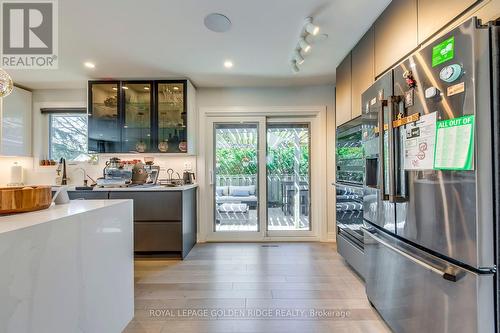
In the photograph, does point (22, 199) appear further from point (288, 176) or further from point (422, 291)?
point (288, 176)

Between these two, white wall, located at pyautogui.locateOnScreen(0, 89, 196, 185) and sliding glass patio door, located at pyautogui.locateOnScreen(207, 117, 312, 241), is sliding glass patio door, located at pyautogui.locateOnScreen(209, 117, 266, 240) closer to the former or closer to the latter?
sliding glass patio door, located at pyautogui.locateOnScreen(207, 117, 312, 241)

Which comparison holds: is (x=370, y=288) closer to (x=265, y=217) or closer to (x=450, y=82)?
(x=450, y=82)

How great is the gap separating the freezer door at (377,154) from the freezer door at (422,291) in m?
0.15

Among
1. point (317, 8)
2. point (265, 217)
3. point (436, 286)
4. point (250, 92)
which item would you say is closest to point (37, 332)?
point (436, 286)

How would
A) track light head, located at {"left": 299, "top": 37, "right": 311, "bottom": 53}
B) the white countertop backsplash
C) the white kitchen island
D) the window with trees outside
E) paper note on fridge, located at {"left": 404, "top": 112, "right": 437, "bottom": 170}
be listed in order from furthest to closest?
the window with trees outside → the white countertop backsplash → track light head, located at {"left": 299, "top": 37, "right": 311, "bottom": 53} → paper note on fridge, located at {"left": 404, "top": 112, "right": 437, "bottom": 170} → the white kitchen island

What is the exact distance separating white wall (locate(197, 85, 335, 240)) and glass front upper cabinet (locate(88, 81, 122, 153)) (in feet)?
3.97

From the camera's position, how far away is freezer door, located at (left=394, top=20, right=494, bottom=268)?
101 cm

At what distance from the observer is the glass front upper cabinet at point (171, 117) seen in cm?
349

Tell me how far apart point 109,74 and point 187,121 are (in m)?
1.18

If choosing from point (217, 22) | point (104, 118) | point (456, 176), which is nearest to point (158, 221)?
point (104, 118)

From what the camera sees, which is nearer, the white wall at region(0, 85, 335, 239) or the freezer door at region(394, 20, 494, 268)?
the freezer door at region(394, 20, 494, 268)

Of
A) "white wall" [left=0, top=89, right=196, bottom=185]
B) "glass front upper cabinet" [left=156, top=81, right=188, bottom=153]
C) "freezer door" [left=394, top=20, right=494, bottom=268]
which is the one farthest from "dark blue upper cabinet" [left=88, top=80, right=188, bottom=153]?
"freezer door" [left=394, top=20, right=494, bottom=268]

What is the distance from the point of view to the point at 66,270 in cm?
Answer: 116

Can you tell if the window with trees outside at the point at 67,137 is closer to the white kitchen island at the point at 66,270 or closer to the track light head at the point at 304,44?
the white kitchen island at the point at 66,270
